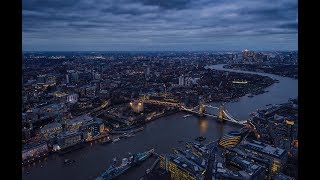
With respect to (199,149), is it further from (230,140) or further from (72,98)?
(72,98)

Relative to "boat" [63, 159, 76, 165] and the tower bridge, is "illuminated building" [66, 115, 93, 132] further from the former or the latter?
the tower bridge

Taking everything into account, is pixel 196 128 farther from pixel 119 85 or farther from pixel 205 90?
pixel 119 85

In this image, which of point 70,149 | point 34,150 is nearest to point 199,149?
point 70,149

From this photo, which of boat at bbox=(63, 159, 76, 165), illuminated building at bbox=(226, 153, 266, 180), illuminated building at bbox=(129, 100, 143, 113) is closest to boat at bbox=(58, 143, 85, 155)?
boat at bbox=(63, 159, 76, 165)

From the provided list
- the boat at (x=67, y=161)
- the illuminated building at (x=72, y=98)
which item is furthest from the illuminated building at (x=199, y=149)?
the illuminated building at (x=72, y=98)

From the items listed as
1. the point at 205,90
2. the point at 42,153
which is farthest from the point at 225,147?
the point at 205,90

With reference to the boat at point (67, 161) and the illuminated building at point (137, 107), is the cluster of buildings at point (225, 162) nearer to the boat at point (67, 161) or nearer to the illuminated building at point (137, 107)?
the boat at point (67, 161)
